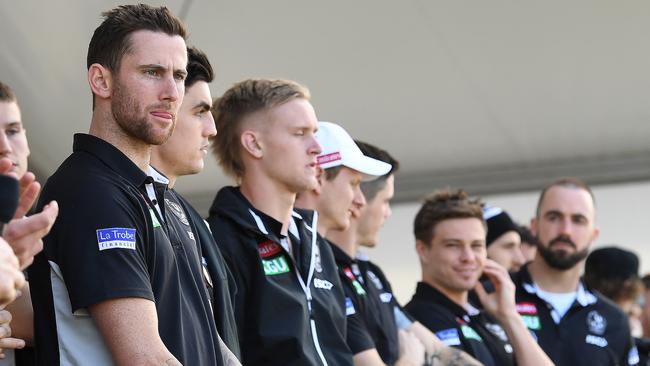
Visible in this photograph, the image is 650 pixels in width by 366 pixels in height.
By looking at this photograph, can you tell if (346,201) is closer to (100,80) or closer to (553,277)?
(553,277)

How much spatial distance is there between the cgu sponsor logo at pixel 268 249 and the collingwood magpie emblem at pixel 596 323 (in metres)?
2.18

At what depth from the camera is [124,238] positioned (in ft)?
8.29

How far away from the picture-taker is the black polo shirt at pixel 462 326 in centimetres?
477

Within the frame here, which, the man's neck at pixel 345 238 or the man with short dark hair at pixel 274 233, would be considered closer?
the man with short dark hair at pixel 274 233

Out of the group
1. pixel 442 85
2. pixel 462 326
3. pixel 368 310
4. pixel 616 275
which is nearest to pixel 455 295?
pixel 462 326

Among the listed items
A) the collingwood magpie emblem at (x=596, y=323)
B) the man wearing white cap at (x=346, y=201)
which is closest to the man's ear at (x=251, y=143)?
the man wearing white cap at (x=346, y=201)

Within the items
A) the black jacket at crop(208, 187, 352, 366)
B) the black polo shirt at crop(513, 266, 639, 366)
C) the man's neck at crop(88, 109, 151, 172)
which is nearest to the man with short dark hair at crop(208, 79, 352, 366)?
the black jacket at crop(208, 187, 352, 366)

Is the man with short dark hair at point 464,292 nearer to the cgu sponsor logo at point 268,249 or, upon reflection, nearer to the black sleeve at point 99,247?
the cgu sponsor logo at point 268,249

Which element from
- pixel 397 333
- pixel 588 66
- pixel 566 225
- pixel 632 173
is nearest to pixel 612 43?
pixel 588 66

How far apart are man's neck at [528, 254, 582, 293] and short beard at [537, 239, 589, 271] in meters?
0.02

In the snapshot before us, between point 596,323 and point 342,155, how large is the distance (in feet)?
5.31

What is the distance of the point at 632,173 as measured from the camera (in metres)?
7.39

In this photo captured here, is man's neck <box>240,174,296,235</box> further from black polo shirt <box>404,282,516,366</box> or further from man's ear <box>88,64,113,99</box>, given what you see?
black polo shirt <box>404,282,516,366</box>

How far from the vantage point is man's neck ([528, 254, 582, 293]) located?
5.45 m
